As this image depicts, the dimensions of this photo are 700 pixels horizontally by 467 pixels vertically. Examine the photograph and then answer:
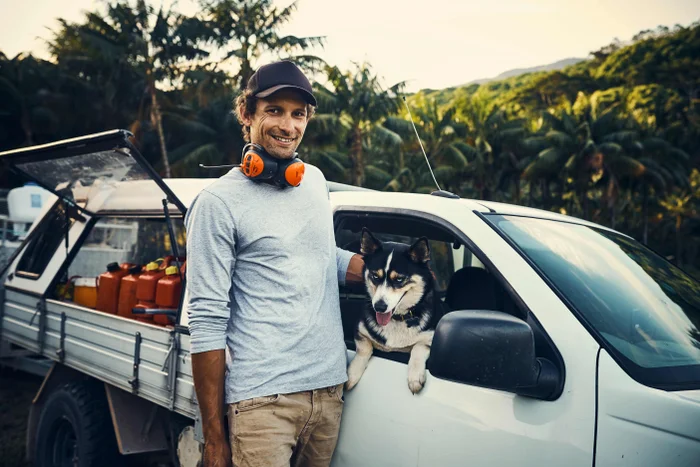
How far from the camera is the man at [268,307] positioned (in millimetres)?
1980

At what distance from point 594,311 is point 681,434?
49cm

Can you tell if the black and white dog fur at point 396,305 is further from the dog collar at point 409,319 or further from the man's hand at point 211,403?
the man's hand at point 211,403

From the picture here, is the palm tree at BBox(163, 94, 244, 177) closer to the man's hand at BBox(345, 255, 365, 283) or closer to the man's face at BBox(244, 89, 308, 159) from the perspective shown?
the man's hand at BBox(345, 255, 365, 283)

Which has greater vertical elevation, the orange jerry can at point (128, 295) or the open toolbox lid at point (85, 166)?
the open toolbox lid at point (85, 166)

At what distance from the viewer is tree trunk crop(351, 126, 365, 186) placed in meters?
32.8

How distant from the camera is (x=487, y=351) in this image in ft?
5.44

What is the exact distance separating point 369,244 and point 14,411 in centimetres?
476

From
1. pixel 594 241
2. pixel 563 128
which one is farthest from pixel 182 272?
pixel 563 128

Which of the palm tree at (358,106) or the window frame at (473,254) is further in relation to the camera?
the palm tree at (358,106)

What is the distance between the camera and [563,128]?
41.4 m

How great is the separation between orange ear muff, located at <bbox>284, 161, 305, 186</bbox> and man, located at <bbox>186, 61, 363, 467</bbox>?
2.5 inches

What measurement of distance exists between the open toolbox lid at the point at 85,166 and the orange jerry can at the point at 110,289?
1.94ft

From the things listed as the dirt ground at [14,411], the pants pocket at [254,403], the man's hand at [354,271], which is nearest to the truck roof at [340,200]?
the man's hand at [354,271]

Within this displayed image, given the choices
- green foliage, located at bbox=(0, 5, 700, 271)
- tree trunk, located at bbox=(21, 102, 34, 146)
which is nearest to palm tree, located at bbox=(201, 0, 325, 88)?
green foliage, located at bbox=(0, 5, 700, 271)
